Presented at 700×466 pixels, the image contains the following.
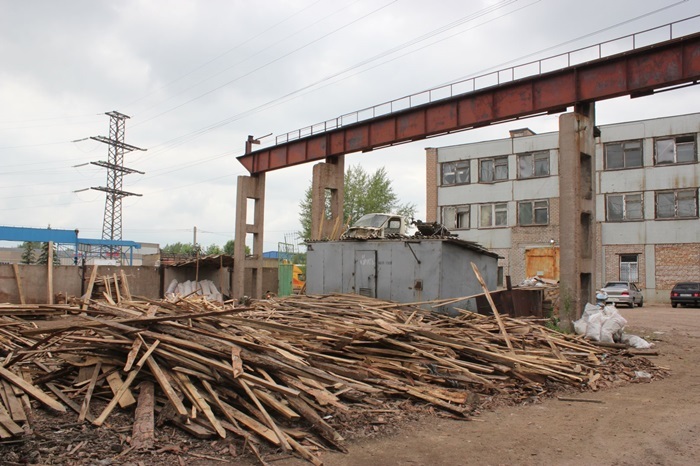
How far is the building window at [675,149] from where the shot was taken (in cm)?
3127

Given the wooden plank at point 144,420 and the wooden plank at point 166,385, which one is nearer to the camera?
the wooden plank at point 144,420

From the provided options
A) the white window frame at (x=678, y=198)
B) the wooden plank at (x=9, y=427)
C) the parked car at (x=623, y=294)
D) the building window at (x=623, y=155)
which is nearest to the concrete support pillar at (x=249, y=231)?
the parked car at (x=623, y=294)

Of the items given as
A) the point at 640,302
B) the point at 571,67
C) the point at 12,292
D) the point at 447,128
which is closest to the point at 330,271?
the point at 447,128

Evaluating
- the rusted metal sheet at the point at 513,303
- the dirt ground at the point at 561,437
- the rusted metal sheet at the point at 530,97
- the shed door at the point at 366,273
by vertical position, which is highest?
the rusted metal sheet at the point at 530,97

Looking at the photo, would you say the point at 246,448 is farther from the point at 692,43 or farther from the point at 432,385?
the point at 692,43

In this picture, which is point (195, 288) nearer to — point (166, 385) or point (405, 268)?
point (405, 268)

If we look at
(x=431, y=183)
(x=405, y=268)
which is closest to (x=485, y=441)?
(x=405, y=268)

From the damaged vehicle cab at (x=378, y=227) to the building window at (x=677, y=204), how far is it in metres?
20.8

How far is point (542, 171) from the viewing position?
115 ft

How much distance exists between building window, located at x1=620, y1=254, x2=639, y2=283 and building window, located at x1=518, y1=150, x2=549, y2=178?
7.03m

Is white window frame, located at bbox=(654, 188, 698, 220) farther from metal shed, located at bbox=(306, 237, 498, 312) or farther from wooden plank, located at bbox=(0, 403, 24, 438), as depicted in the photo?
wooden plank, located at bbox=(0, 403, 24, 438)

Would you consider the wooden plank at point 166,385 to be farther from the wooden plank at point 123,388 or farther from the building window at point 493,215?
the building window at point 493,215

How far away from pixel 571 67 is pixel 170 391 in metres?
13.9

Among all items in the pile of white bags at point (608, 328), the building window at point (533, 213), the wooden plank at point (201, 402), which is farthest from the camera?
the building window at point (533, 213)
